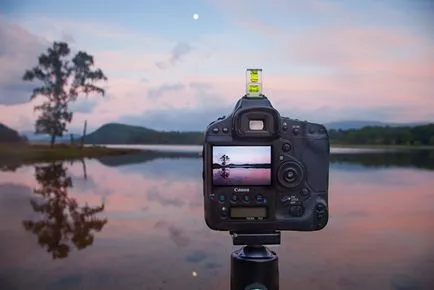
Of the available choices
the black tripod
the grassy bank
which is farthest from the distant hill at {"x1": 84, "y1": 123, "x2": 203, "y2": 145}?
the black tripod

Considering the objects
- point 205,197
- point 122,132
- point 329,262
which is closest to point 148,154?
point 122,132

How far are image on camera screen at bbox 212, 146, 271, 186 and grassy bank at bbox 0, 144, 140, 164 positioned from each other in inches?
62.1

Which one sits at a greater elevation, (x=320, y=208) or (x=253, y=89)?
(x=253, y=89)

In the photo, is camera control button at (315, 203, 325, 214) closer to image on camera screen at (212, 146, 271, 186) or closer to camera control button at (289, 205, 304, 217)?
camera control button at (289, 205, 304, 217)

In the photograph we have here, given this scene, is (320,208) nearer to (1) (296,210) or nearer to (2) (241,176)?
(1) (296,210)

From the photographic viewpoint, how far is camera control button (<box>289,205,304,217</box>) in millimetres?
1271

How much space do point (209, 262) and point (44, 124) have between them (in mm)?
1145

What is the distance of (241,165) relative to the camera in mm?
1265

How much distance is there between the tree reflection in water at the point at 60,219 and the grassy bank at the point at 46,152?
88 mm

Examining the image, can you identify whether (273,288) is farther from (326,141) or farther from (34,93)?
(34,93)

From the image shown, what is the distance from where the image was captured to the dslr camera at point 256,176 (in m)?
1.26

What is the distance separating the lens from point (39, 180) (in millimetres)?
2568

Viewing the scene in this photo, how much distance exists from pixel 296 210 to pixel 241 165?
0.19 m

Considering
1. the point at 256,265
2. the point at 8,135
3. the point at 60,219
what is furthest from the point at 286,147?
the point at 8,135
